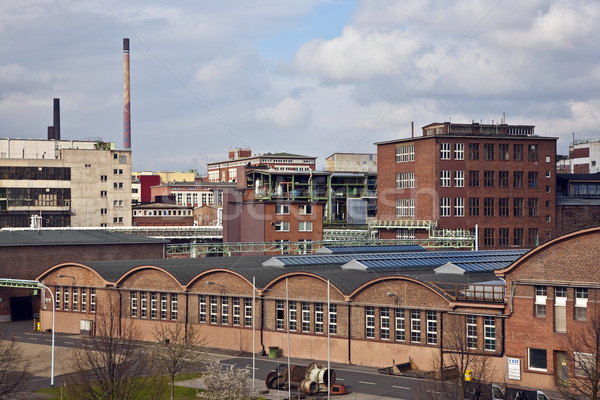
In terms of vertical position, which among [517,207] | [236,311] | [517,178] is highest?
[517,178]

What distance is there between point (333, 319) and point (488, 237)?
54983 mm

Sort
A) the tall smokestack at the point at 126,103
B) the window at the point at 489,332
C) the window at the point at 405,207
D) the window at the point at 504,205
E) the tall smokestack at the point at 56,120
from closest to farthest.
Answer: the window at the point at 489,332, the window at the point at 504,205, the window at the point at 405,207, the tall smokestack at the point at 126,103, the tall smokestack at the point at 56,120

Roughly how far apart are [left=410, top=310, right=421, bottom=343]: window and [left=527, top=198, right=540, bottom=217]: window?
2425 inches

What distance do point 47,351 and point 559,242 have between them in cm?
3684

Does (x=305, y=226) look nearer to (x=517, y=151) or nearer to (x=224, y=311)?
(x=517, y=151)

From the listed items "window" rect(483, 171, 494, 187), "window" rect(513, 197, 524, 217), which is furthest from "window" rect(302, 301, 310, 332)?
"window" rect(513, 197, 524, 217)

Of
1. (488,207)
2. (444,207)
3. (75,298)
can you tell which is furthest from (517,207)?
(75,298)

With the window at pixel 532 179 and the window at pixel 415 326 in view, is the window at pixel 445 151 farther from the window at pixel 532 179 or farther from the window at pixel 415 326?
the window at pixel 415 326

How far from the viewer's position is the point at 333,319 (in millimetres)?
52812

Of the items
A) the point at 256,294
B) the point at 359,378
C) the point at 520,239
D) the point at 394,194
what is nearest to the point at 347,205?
the point at 394,194

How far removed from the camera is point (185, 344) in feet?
144

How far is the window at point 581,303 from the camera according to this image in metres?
41.8

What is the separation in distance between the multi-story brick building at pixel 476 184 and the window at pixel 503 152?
0.13 metres

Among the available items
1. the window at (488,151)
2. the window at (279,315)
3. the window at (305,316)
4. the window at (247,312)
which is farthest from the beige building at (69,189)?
the window at (305,316)
